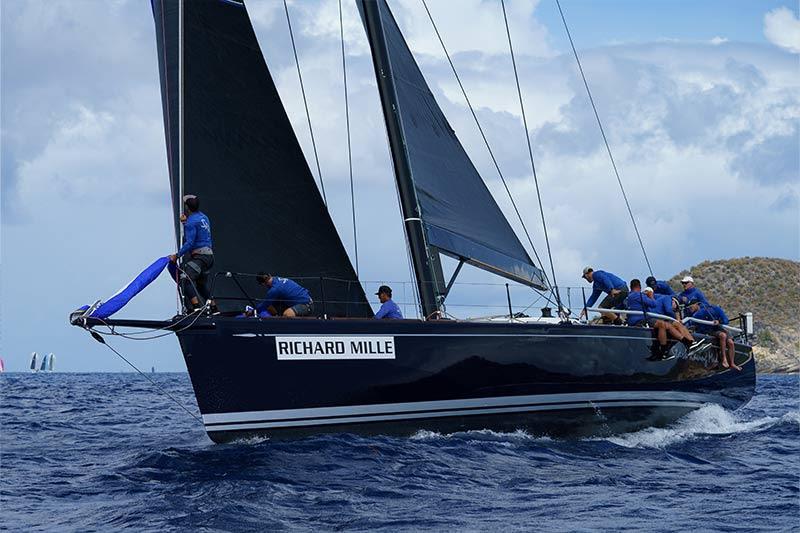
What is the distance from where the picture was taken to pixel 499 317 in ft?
47.8

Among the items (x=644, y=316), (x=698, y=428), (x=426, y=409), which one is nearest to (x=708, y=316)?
(x=698, y=428)

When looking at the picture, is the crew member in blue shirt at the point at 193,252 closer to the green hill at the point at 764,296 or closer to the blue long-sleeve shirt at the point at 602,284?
the blue long-sleeve shirt at the point at 602,284

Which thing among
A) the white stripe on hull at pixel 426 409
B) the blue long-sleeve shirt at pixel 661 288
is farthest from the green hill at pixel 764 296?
the white stripe on hull at pixel 426 409

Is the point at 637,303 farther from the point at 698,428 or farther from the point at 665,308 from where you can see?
the point at 698,428

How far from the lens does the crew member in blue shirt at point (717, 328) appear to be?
56.8 ft

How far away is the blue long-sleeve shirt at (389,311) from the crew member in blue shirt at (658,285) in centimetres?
590

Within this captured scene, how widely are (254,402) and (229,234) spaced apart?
263 centimetres

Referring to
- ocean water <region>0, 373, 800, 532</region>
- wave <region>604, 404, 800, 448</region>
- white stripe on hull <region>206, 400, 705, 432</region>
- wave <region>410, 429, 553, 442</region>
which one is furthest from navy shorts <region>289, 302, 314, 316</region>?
wave <region>604, 404, 800, 448</region>

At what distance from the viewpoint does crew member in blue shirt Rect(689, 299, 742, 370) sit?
17.3 meters

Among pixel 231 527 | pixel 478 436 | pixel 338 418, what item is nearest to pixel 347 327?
pixel 338 418

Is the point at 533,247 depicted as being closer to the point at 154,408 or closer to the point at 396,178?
the point at 396,178

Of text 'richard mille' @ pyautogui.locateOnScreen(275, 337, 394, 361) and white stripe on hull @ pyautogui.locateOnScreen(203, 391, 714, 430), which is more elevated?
text 'richard mille' @ pyautogui.locateOnScreen(275, 337, 394, 361)

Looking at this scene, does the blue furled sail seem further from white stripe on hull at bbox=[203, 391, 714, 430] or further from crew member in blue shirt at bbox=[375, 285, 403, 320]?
crew member in blue shirt at bbox=[375, 285, 403, 320]

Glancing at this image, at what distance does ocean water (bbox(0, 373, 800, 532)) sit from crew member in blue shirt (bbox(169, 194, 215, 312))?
189cm
